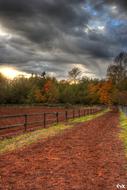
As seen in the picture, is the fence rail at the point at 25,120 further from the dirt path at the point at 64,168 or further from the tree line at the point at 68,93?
the tree line at the point at 68,93

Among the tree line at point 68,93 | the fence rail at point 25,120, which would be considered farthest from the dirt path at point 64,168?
the tree line at point 68,93

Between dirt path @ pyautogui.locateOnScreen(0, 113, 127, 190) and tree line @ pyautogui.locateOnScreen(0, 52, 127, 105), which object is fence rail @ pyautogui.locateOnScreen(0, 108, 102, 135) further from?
tree line @ pyautogui.locateOnScreen(0, 52, 127, 105)

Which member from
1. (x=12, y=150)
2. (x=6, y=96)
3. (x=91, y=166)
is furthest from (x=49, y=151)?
(x=6, y=96)

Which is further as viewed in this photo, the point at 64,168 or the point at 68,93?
the point at 68,93

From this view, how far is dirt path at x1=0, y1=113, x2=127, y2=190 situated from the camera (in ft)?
25.6

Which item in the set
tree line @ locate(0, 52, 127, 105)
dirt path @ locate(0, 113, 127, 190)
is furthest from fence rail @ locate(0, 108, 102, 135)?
tree line @ locate(0, 52, 127, 105)

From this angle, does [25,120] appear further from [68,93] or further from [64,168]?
[68,93]

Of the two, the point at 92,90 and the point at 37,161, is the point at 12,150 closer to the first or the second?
the point at 37,161

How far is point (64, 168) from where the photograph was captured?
31.8 ft

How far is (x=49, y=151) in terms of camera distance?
514 inches

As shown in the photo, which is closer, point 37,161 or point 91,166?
point 91,166

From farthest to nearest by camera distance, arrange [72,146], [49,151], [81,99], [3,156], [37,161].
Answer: [81,99] → [72,146] → [49,151] → [3,156] → [37,161]

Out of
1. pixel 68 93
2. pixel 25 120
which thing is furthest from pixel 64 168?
pixel 68 93

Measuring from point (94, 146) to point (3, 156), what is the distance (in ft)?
14.7
